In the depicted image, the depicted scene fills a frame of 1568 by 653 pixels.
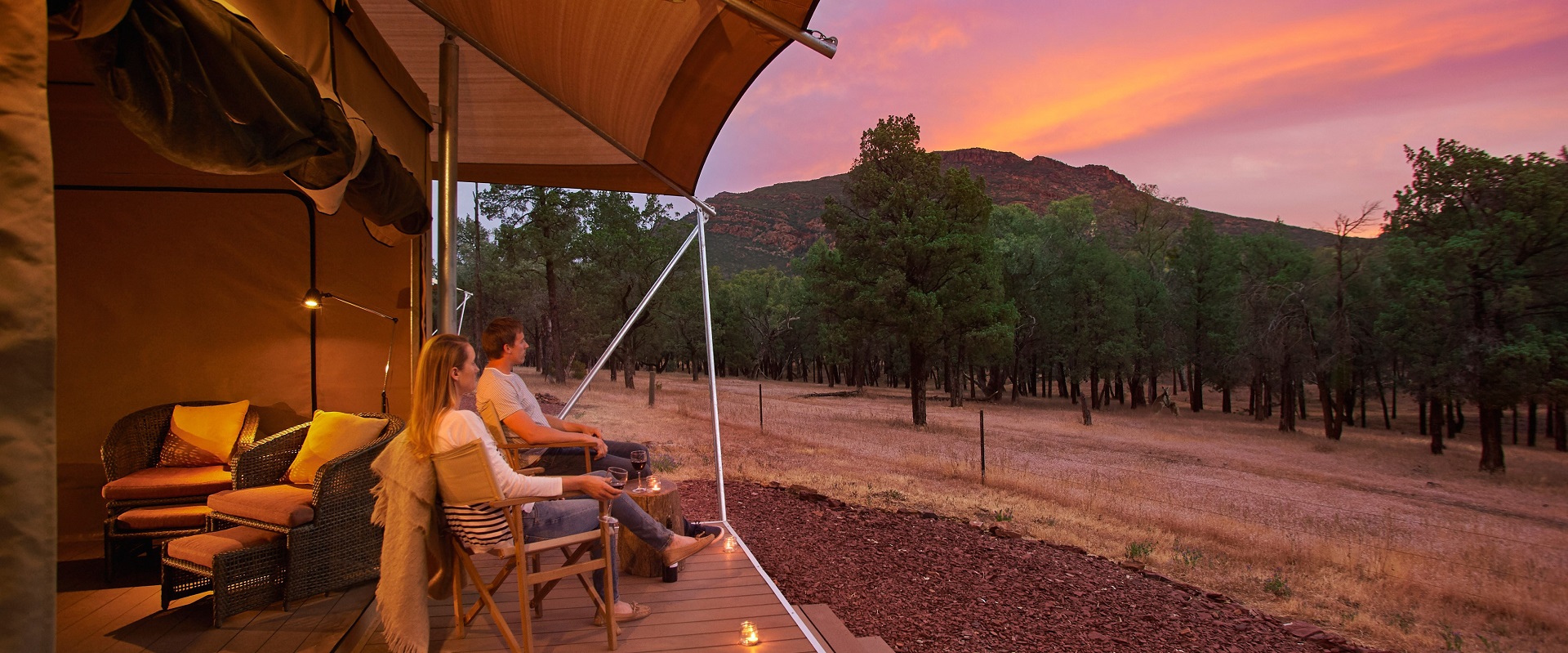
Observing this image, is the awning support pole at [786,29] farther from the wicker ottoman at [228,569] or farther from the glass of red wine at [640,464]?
the wicker ottoman at [228,569]

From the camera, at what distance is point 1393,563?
8727mm

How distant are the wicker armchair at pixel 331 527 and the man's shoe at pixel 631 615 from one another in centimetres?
92

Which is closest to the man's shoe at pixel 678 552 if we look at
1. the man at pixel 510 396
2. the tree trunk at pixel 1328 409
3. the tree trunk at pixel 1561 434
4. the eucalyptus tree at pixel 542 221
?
the man at pixel 510 396

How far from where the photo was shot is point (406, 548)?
8.77ft

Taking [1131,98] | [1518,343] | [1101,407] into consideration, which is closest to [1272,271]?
[1101,407]

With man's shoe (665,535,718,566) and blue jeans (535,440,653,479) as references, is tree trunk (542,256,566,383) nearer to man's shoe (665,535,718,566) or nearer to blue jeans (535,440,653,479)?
blue jeans (535,440,653,479)

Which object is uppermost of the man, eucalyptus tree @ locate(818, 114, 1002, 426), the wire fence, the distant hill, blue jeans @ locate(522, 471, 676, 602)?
the distant hill

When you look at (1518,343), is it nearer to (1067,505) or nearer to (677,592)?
(1067,505)

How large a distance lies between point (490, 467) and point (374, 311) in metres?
2.39

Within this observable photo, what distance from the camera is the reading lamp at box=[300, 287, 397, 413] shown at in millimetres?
4344

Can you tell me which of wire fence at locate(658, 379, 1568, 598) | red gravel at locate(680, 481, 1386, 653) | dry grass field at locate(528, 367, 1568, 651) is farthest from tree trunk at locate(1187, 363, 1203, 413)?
red gravel at locate(680, 481, 1386, 653)

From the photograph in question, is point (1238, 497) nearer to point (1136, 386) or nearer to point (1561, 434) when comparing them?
point (1136, 386)

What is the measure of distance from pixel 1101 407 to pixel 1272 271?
27.3 feet

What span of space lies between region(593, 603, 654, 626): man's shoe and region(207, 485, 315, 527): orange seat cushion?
1241mm
